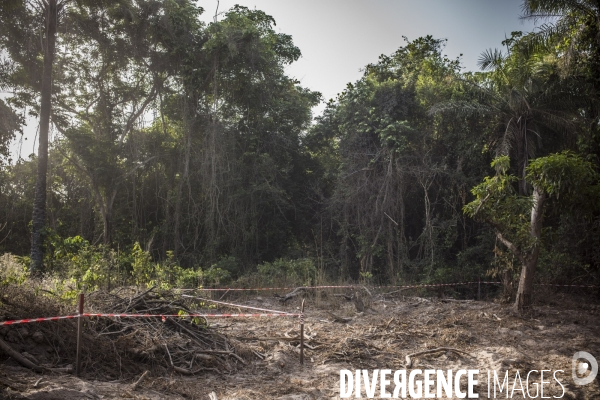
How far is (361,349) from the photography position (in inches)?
333

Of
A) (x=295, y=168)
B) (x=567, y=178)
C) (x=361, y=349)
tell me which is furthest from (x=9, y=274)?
(x=295, y=168)

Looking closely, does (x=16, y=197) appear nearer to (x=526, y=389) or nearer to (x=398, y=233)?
(x=398, y=233)

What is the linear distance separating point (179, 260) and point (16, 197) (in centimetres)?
696

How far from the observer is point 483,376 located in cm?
715

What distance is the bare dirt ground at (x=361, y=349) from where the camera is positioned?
19.1 ft

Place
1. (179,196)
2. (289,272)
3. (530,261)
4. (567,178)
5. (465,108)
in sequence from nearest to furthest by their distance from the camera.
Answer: (567,178), (530,261), (465,108), (289,272), (179,196)

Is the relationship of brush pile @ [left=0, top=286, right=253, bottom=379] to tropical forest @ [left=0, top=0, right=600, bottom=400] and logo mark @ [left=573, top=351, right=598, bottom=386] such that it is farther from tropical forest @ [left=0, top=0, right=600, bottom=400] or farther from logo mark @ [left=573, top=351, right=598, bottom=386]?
logo mark @ [left=573, top=351, right=598, bottom=386]

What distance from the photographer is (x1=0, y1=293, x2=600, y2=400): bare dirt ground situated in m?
5.82

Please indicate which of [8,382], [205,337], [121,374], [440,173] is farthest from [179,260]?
[8,382]

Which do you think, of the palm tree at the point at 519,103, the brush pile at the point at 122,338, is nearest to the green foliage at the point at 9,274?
the brush pile at the point at 122,338

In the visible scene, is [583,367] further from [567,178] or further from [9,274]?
[9,274]

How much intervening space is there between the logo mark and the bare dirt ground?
4.1 inches

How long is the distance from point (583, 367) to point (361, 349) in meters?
3.28

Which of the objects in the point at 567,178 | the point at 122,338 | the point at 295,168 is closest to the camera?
the point at 122,338
